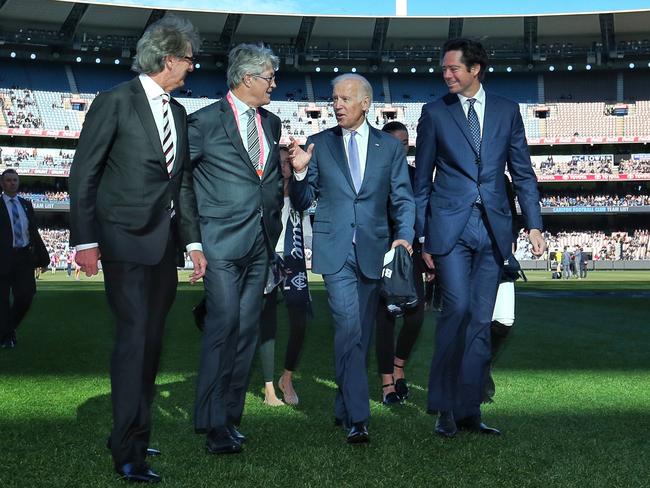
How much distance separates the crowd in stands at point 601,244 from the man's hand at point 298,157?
43550mm

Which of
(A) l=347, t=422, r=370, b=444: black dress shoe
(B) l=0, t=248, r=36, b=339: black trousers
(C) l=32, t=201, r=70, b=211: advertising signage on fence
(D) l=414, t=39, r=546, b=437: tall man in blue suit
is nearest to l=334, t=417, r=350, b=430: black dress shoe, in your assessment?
(A) l=347, t=422, r=370, b=444: black dress shoe

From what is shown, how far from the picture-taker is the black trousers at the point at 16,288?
30.1 feet

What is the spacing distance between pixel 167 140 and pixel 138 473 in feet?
4.73

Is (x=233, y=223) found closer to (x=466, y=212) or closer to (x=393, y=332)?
(x=466, y=212)

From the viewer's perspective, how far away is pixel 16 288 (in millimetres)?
9438

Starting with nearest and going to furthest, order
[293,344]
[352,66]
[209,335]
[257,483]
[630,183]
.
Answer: [257,483] < [209,335] < [293,344] < [630,183] < [352,66]

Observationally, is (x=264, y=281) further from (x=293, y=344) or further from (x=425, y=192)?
(x=293, y=344)

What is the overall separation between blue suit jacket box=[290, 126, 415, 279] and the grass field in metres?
0.99

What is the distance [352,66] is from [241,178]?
175 ft

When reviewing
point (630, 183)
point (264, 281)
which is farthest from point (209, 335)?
point (630, 183)

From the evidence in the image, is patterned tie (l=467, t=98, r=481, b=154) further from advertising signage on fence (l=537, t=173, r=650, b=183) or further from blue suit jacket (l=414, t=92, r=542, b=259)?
advertising signage on fence (l=537, t=173, r=650, b=183)

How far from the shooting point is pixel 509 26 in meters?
53.9

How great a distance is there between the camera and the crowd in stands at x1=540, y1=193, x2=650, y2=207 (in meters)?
50.9

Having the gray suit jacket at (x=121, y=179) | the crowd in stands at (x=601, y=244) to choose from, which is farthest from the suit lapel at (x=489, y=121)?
the crowd in stands at (x=601, y=244)
